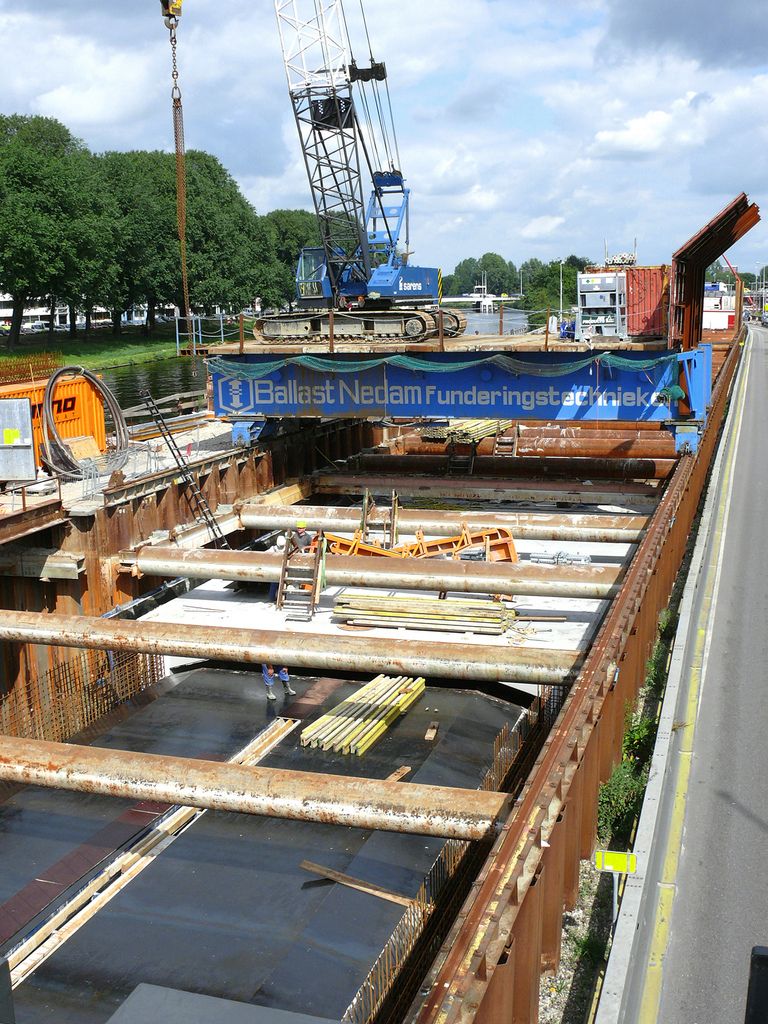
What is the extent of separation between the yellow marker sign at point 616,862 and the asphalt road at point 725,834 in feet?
3.67

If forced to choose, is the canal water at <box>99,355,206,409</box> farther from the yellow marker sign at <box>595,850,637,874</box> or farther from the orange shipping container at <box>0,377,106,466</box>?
the yellow marker sign at <box>595,850,637,874</box>

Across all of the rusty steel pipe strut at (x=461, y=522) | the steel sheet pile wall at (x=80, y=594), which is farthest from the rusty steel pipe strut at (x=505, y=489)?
the steel sheet pile wall at (x=80, y=594)

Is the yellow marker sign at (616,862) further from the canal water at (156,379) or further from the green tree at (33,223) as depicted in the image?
the green tree at (33,223)

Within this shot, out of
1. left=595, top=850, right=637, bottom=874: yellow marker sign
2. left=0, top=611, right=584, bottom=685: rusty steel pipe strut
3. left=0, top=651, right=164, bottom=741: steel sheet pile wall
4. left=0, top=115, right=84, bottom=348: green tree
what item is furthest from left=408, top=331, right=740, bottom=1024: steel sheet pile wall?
Answer: left=0, top=115, right=84, bottom=348: green tree

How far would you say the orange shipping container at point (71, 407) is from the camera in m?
21.0

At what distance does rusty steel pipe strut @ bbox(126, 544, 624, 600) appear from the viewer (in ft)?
55.6

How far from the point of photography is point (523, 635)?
1788 centimetres

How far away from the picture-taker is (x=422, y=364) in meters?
23.8

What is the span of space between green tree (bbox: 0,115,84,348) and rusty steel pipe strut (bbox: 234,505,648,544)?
201 feet

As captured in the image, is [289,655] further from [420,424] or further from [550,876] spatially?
[420,424]

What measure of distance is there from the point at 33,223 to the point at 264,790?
7703 cm

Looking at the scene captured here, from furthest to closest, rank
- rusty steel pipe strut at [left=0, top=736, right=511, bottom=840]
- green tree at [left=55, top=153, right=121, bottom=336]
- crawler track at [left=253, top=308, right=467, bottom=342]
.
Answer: green tree at [left=55, top=153, right=121, bottom=336], crawler track at [left=253, top=308, right=467, bottom=342], rusty steel pipe strut at [left=0, top=736, right=511, bottom=840]

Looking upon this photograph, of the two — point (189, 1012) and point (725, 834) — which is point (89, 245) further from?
point (189, 1012)

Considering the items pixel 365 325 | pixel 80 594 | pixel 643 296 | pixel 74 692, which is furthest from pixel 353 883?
pixel 643 296
